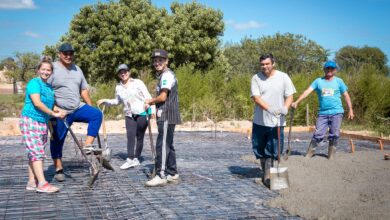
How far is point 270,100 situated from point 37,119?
2.46m

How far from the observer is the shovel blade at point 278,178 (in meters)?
4.45

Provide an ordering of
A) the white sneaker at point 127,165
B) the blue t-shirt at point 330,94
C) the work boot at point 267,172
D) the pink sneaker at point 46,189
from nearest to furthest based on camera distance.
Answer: the pink sneaker at point 46,189 < the work boot at point 267,172 < the white sneaker at point 127,165 < the blue t-shirt at point 330,94

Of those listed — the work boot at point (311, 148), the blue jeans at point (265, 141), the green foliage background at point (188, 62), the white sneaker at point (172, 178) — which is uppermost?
the green foliage background at point (188, 62)

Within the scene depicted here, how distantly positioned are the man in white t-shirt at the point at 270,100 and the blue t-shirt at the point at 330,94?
165 cm

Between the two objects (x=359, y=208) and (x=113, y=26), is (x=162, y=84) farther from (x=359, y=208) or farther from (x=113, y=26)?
(x=113, y=26)

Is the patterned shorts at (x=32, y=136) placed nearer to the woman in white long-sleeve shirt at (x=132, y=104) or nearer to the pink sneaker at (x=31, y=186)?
the pink sneaker at (x=31, y=186)

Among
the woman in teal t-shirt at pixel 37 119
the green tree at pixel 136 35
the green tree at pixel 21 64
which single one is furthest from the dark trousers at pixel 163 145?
the green tree at pixel 21 64

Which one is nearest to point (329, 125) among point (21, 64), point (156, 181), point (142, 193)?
point (156, 181)

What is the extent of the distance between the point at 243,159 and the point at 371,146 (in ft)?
10.4

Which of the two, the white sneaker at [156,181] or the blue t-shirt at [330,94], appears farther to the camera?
the blue t-shirt at [330,94]

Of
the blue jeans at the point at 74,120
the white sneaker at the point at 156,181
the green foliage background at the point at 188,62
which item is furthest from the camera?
the green foliage background at the point at 188,62

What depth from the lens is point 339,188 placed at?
14.3 ft

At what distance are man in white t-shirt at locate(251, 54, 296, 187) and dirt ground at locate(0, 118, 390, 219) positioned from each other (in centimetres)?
54

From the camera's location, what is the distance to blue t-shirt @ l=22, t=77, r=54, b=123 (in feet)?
13.3
